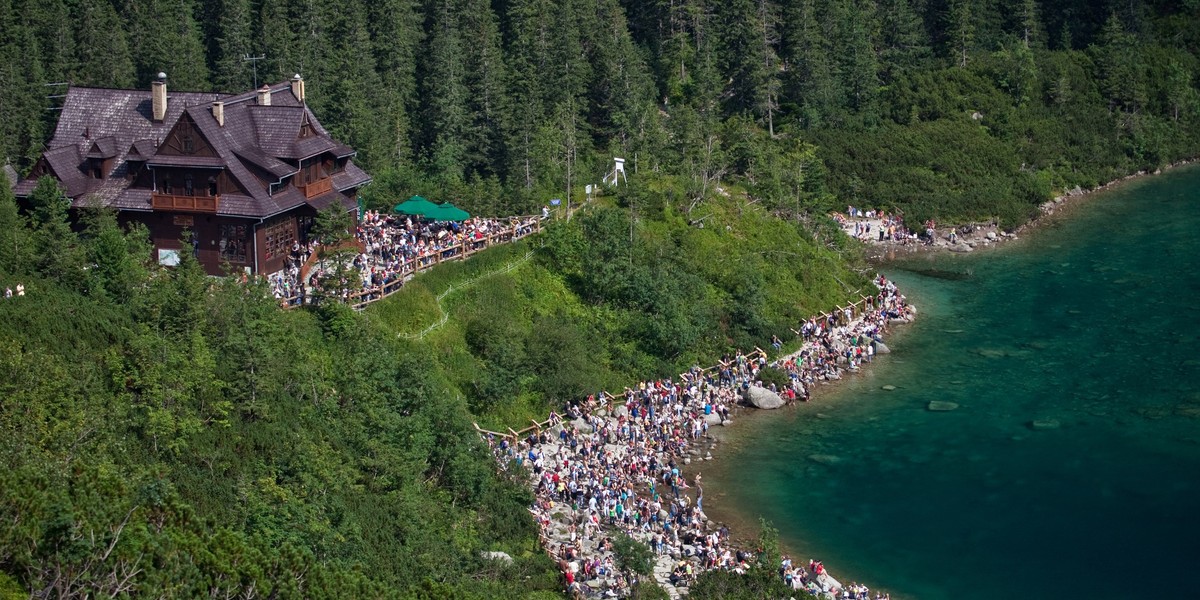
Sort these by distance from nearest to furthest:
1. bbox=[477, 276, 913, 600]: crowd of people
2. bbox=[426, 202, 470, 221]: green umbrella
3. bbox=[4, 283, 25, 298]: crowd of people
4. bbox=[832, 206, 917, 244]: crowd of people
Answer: bbox=[477, 276, 913, 600]: crowd of people → bbox=[4, 283, 25, 298]: crowd of people → bbox=[426, 202, 470, 221]: green umbrella → bbox=[832, 206, 917, 244]: crowd of people

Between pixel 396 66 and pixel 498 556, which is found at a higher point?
pixel 396 66

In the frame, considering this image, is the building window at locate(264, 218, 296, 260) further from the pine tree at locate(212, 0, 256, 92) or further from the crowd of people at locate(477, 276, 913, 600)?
the pine tree at locate(212, 0, 256, 92)


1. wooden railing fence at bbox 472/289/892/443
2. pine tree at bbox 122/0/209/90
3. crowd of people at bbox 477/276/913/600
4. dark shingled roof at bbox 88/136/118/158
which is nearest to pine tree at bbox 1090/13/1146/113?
wooden railing fence at bbox 472/289/892/443

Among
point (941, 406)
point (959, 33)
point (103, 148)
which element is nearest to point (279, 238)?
point (103, 148)

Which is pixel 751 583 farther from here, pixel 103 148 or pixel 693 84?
pixel 693 84

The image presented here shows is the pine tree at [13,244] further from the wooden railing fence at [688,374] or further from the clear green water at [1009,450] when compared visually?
the clear green water at [1009,450]

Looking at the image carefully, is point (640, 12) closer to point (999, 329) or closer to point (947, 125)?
point (947, 125)
